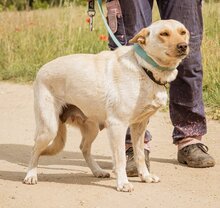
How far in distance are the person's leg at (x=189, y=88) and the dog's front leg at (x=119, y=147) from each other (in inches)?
37.2

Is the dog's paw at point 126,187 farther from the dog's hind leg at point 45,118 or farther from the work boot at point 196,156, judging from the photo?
the work boot at point 196,156

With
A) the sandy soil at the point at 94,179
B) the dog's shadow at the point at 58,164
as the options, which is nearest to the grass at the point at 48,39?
the sandy soil at the point at 94,179

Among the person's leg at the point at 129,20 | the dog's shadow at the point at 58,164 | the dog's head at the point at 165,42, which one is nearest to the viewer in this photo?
the dog's head at the point at 165,42

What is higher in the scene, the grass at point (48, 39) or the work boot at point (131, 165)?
the work boot at point (131, 165)

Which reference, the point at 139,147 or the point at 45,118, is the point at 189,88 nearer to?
the point at 139,147

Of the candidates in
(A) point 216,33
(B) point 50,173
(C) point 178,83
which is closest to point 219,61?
(A) point 216,33

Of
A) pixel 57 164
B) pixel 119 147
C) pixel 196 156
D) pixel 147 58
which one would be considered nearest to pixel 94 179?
pixel 119 147

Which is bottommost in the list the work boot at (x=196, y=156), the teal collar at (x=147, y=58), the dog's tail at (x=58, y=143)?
the work boot at (x=196, y=156)

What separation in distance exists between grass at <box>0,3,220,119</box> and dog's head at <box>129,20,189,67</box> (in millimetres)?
3884

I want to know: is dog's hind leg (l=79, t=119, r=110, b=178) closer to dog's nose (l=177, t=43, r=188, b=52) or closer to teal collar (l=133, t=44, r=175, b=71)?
teal collar (l=133, t=44, r=175, b=71)

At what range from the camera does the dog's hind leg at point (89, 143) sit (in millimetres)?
5289

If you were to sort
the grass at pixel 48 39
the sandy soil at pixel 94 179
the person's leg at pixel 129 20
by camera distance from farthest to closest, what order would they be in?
the grass at pixel 48 39, the person's leg at pixel 129 20, the sandy soil at pixel 94 179

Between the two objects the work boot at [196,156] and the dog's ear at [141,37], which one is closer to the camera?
the dog's ear at [141,37]

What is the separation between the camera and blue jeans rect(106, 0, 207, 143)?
210 inches
